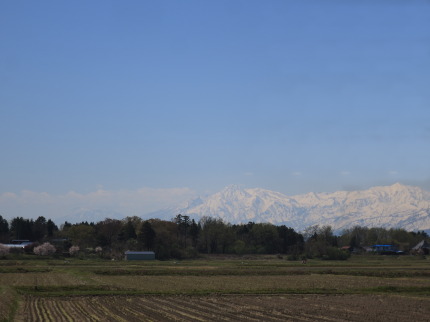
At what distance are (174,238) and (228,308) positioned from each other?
103555mm

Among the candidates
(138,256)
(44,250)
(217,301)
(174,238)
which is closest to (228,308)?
(217,301)

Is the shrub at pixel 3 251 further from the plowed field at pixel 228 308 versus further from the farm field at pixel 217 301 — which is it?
the plowed field at pixel 228 308

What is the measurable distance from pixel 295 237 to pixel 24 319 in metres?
Answer: 138

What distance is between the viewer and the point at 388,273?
6031 cm

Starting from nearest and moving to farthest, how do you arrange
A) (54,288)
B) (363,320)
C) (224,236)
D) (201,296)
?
(363,320)
(201,296)
(54,288)
(224,236)

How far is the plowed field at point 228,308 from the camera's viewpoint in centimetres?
2728

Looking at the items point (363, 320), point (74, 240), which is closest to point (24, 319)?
point (363, 320)

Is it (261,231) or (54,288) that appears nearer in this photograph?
(54,288)

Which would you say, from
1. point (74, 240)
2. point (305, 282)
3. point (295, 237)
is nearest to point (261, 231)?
point (295, 237)

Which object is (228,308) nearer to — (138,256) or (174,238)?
(138,256)

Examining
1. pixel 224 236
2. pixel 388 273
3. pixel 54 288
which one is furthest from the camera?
pixel 224 236

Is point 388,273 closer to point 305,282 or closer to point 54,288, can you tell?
point 305,282

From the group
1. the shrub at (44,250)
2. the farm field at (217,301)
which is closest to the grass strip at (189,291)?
the farm field at (217,301)

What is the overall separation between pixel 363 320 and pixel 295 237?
442 feet
